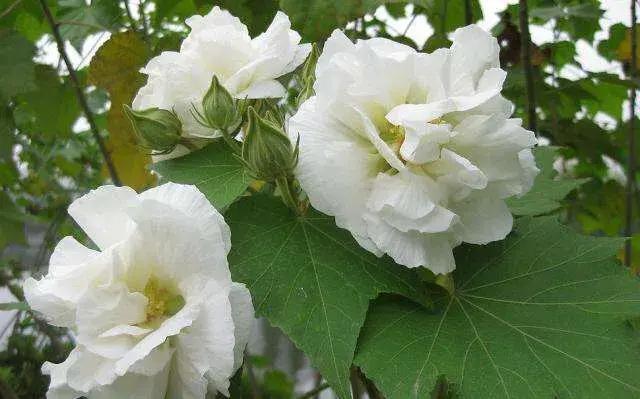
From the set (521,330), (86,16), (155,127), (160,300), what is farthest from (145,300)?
(86,16)

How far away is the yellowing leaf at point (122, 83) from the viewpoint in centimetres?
86

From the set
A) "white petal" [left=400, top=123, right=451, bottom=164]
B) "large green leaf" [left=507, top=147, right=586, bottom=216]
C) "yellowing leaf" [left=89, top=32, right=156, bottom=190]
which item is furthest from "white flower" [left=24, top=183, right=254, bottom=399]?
"yellowing leaf" [left=89, top=32, right=156, bottom=190]

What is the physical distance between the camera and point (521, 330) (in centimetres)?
42

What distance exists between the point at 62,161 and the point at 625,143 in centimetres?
140

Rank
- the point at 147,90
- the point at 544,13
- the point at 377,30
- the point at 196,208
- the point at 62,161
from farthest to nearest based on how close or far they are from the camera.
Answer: the point at 62,161 < the point at 377,30 < the point at 544,13 < the point at 147,90 < the point at 196,208

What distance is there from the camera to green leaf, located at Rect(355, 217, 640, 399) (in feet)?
1.28

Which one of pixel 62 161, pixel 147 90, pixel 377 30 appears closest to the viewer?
pixel 147 90

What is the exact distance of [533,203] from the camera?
1.70 feet

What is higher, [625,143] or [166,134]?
[166,134]

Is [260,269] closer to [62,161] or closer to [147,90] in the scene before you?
[147,90]

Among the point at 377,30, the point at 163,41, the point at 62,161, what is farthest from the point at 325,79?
the point at 62,161

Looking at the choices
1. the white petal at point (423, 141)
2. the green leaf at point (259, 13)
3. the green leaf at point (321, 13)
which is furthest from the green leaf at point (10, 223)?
the white petal at point (423, 141)

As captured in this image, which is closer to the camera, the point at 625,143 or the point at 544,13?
the point at 544,13

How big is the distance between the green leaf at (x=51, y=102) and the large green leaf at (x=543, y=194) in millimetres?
741
